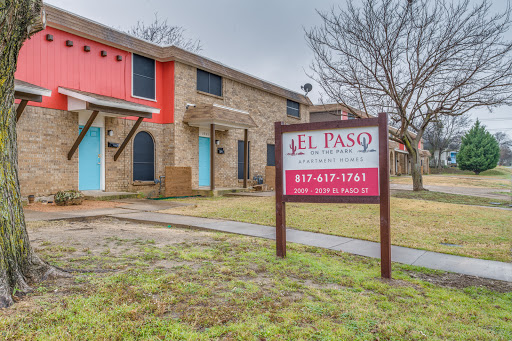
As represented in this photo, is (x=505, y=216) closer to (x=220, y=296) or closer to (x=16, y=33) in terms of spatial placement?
(x=220, y=296)

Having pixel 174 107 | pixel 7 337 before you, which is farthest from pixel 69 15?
pixel 7 337

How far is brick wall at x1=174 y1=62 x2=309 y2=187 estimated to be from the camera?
16.1m

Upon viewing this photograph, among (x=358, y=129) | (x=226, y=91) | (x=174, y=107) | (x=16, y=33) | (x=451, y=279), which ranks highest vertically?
(x=226, y=91)

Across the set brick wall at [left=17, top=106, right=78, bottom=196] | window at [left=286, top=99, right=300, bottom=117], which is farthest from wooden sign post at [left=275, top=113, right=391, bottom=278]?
window at [left=286, top=99, right=300, bottom=117]

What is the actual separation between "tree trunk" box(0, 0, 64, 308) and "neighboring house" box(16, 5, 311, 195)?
25.0 feet

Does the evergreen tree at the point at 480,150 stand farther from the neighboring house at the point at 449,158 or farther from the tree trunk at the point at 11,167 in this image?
the tree trunk at the point at 11,167

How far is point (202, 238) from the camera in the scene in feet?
20.3

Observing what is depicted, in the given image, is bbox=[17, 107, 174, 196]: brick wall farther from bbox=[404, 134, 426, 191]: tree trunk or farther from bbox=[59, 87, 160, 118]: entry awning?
bbox=[404, 134, 426, 191]: tree trunk

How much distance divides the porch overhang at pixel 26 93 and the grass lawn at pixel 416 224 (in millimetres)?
4923

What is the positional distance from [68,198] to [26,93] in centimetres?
314

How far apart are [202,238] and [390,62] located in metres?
12.6

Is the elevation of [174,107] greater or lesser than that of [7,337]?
greater

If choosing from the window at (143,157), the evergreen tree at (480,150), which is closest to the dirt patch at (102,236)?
the window at (143,157)

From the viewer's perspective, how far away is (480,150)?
44625mm
